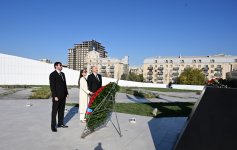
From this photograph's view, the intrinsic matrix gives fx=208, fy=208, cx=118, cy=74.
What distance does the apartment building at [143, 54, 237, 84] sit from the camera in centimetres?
7494

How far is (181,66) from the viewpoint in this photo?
273ft

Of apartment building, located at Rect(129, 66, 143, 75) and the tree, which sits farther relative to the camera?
apartment building, located at Rect(129, 66, 143, 75)

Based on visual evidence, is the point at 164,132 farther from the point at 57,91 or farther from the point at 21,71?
the point at 21,71

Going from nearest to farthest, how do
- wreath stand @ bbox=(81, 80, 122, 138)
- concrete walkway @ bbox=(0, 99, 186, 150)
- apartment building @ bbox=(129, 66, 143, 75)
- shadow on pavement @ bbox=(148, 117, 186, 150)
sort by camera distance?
1. concrete walkway @ bbox=(0, 99, 186, 150)
2. shadow on pavement @ bbox=(148, 117, 186, 150)
3. wreath stand @ bbox=(81, 80, 122, 138)
4. apartment building @ bbox=(129, 66, 143, 75)

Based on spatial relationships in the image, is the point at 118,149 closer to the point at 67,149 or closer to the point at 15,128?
the point at 67,149

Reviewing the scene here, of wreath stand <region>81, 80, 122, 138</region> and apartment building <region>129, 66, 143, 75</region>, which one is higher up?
apartment building <region>129, 66, 143, 75</region>

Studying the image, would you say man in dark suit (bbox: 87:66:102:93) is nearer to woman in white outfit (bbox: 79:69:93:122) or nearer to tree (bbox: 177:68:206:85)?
woman in white outfit (bbox: 79:69:93:122)

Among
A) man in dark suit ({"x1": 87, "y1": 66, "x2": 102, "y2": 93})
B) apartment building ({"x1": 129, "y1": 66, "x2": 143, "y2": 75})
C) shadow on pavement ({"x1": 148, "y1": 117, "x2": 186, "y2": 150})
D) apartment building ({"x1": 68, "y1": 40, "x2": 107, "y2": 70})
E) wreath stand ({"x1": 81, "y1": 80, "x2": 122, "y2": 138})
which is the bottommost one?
shadow on pavement ({"x1": 148, "y1": 117, "x2": 186, "y2": 150})

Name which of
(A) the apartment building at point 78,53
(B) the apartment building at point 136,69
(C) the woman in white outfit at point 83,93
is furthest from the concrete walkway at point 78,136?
(A) the apartment building at point 78,53

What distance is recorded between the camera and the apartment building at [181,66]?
74.9m

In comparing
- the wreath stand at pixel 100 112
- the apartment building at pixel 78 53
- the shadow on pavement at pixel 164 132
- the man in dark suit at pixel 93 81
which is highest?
the apartment building at pixel 78 53

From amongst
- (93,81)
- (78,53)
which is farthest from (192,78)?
(78,53)

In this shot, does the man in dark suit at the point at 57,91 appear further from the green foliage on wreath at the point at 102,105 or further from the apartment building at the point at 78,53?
the apartment building at the point at 78,53

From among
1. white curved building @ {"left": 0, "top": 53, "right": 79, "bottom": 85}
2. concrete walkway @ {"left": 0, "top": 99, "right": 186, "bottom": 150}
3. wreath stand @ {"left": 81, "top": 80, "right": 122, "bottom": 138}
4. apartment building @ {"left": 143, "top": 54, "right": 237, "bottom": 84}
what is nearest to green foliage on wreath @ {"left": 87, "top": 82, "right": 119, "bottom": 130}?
wreath stand @ {"left": 81, "top": 80, "right": 122, "bottom": 138}
